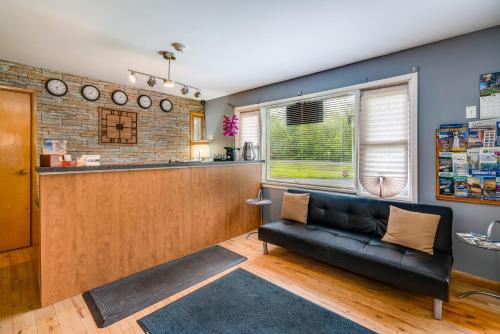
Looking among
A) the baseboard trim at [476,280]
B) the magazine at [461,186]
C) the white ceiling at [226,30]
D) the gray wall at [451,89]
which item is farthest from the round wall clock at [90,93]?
the baseboard trim at [476,280]

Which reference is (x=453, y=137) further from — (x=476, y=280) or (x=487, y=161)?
(x=476, y=280)

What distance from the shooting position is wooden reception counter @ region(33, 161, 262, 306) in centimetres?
212

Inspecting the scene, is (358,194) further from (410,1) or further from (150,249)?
(150,249)

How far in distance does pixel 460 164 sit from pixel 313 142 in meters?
1.78

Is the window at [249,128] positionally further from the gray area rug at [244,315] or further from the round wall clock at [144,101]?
the gray area rug at [244,315]

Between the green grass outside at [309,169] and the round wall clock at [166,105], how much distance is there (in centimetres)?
240

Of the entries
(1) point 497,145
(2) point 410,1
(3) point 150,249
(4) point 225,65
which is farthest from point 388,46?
(3) point 150,249

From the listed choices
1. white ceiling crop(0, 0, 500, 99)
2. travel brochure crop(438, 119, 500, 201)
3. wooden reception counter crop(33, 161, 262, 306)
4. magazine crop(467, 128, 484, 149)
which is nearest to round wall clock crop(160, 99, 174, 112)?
white ceiling crop(0, 0, 500, 99)

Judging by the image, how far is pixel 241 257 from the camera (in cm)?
307

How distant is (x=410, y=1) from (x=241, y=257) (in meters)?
3.15

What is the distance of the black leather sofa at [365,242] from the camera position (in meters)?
1.97

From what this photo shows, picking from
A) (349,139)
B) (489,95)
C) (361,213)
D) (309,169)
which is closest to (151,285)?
(361,213)

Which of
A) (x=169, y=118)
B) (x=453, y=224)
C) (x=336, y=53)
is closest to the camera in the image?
(x=453, y=224)

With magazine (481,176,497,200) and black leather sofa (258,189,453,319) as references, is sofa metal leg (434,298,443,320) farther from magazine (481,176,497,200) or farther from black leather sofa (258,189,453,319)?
magazine (481,176,497,200)
